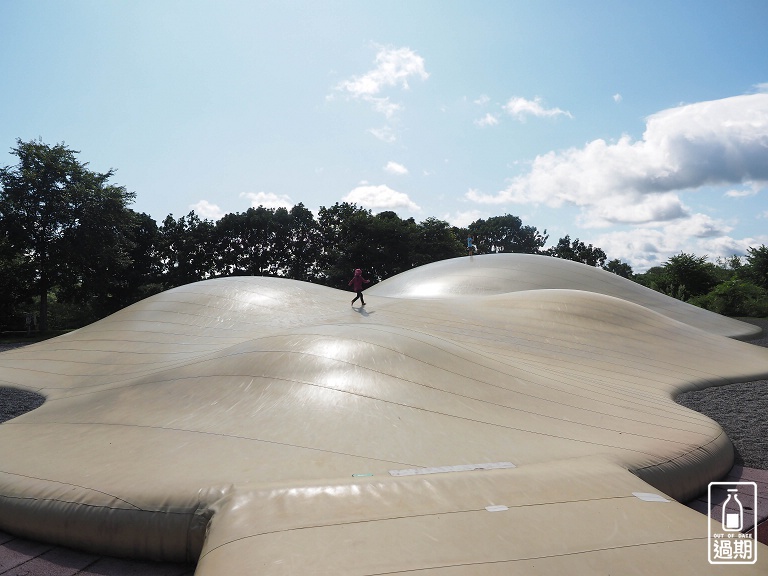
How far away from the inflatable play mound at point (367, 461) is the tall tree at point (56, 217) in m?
21.5

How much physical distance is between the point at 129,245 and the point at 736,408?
1210 inches

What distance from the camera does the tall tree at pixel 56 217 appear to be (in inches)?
1055

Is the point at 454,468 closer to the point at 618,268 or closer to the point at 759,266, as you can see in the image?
the point at 759,266

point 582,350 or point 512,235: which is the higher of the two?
point 512,235

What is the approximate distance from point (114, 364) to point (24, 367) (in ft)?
9.59

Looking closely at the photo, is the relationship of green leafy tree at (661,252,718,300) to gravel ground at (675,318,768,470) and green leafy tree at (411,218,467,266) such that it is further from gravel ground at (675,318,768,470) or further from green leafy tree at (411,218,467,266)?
gravel ground at (675,318,768,470)

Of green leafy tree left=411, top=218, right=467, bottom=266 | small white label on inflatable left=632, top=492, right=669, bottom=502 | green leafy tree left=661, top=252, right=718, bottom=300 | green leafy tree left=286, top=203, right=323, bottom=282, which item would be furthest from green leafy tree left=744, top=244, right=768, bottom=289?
small white label on inflatable left=632, top=492, right=669, bottom=502

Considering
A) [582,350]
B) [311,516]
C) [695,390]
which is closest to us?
[311,516]

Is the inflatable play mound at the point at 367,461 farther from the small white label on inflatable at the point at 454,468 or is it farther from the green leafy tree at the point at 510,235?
the green leafy tree at the point at 510,235

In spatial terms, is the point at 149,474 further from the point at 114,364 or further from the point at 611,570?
the point at 114,364

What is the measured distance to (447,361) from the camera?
6102 mm

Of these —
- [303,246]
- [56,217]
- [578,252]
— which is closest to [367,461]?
[56,217]

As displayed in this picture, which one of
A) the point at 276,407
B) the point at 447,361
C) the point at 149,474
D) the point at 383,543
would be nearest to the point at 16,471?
the point at 149,474

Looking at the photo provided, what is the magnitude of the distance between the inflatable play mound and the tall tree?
2150cm
